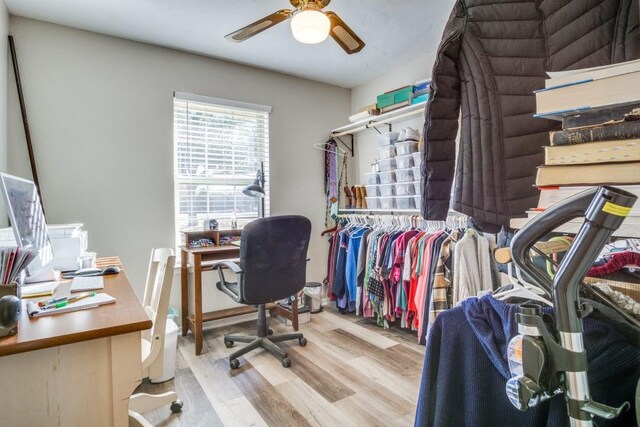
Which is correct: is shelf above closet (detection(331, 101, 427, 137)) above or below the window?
above

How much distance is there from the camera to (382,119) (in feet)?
10.9

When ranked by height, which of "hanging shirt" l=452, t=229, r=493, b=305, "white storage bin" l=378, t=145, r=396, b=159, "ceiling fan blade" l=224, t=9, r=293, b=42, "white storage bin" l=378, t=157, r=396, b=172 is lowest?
"hanging shirt" l=452, t=229, r=493, b=305

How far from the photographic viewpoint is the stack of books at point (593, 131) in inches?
23.1

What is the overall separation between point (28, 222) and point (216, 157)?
1.98 meters

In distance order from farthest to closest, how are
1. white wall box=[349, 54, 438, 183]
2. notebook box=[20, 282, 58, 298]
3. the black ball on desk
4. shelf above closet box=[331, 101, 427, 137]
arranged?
white wall box=[349, 54, 438, 183], shelf above closet box=[331, 101, 427, 137], notebook box=[20, 282, 58, 298], the black ball on desk

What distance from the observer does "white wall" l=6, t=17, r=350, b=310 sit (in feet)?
8.14

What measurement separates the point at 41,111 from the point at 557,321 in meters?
3.25

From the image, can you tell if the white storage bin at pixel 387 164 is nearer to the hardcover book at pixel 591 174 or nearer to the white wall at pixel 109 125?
the white wall at pixel 109 125

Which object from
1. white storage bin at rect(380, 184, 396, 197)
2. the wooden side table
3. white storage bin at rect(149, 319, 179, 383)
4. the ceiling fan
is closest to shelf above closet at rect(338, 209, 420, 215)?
white storage bin at rect(380, 184, 396, 197)

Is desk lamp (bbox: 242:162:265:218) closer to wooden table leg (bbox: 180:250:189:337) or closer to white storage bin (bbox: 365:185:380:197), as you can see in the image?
wooden table leg (bbox: 180:250:189:337)

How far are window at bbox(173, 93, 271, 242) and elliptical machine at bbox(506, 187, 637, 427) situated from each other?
3042 millimetres

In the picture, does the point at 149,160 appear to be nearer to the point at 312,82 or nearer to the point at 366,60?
the point at 312,82

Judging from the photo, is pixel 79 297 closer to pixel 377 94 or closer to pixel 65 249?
pixel 65 249

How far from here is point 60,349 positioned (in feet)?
2.96
